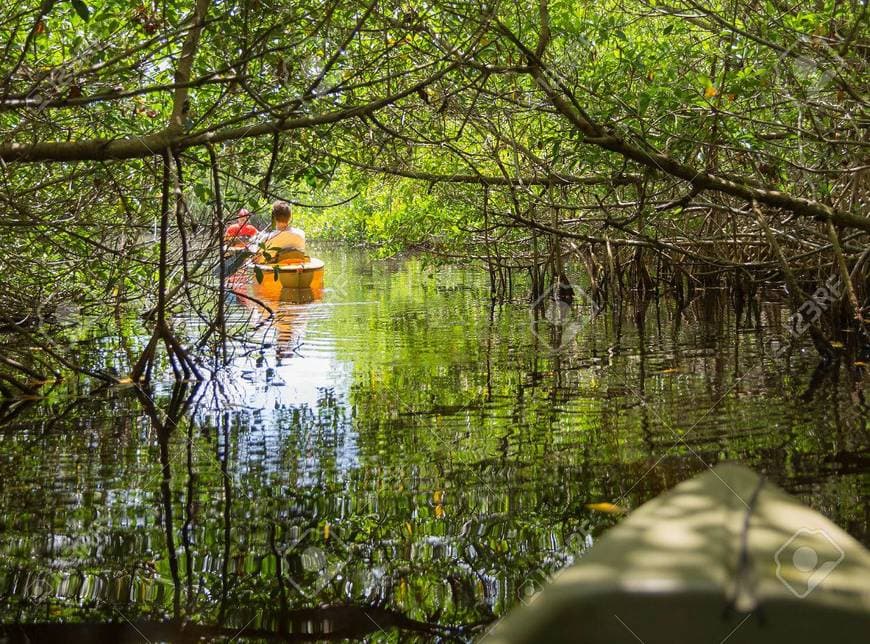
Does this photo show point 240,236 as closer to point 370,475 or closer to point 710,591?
point 370,475

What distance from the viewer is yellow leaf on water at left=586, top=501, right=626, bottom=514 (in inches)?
105

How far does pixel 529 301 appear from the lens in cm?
1104

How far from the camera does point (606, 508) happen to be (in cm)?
269

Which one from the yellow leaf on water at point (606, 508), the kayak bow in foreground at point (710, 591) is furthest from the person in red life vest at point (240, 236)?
the kayak bow in foreground at point (710, 591)

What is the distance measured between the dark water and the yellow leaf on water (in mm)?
28

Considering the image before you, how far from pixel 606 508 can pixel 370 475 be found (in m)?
0.85

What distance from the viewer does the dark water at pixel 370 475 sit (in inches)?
82.7

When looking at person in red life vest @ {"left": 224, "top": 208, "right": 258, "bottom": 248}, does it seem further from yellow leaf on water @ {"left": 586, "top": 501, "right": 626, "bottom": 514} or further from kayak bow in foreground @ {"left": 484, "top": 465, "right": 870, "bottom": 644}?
kayak bow in foreground @ {"left": 484, "top": 465, "right": 870, "bottom": 644}

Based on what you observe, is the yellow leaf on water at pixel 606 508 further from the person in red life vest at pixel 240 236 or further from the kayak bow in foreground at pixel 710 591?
the person in red life vest at pixel 240 236

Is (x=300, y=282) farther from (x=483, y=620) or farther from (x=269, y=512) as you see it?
(x=483, y=620)

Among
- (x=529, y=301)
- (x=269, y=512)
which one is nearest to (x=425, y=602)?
(x=269, y=512)

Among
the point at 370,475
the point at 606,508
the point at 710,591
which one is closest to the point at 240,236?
the point at 370,475

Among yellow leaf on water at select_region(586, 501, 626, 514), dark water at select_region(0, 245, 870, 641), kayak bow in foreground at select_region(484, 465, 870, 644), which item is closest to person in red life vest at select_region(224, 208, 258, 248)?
dark water at select_region(0, 245, 870, 641)

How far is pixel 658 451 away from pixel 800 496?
690 mm
